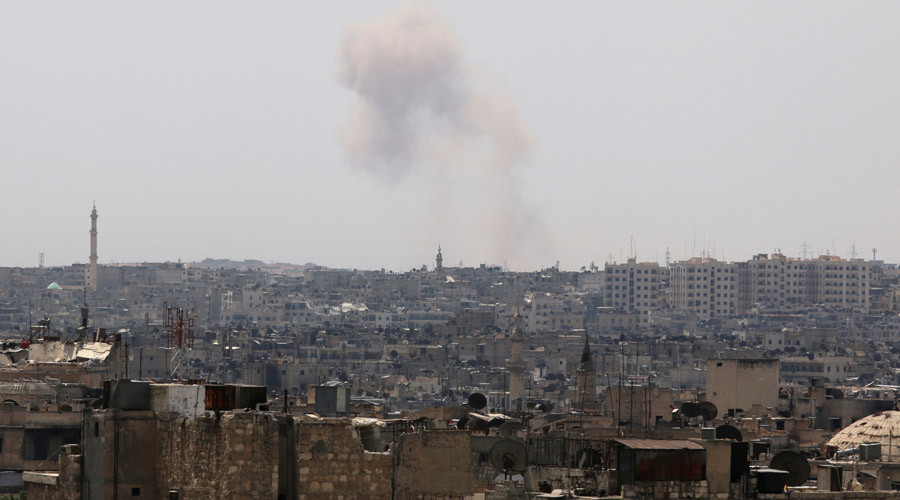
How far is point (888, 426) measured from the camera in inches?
1462

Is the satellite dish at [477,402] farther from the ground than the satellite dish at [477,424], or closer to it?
closer to it

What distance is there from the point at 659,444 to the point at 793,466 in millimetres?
2765

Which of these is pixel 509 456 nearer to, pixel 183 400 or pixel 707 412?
pixel 183 400

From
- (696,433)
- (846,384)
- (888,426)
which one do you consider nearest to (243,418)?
(696,433)

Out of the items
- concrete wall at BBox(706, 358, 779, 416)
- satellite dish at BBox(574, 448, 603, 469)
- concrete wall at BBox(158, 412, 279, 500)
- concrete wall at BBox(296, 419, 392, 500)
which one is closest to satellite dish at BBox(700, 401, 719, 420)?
concrete wall at BBox(706, 358, 779, 416)

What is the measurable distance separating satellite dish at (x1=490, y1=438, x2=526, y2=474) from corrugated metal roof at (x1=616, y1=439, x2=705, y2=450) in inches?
100

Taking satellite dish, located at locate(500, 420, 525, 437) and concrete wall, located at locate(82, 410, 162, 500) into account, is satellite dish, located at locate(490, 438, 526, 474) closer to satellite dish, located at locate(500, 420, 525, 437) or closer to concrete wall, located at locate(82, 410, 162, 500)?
satellite dish, located at locate(500, 420, 525, 437)

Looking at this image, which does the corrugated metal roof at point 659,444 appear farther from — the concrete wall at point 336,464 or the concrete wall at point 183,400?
the concrete wall at point 183,400

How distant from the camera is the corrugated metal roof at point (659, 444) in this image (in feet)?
56.5

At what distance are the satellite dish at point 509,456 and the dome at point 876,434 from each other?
14615mm

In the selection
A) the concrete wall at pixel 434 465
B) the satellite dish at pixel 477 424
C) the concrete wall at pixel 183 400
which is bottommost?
the satellite dish at pixel 477 424

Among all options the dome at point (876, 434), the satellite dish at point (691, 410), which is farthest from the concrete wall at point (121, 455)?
the satellite dish at point (691, 410)

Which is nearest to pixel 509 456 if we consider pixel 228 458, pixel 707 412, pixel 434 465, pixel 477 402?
pixel 434 465

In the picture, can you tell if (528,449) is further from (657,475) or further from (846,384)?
(846,384)
